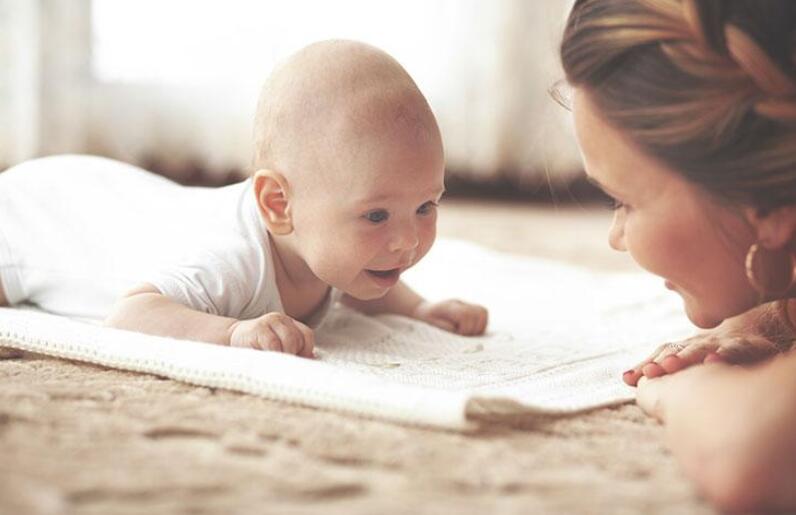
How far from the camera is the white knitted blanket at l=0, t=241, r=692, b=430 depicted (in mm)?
928

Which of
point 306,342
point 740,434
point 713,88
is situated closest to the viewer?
point 740,434

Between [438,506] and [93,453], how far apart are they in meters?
0.27

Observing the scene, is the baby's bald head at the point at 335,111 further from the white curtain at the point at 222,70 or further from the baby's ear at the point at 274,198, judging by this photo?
the white curtain at the point at 222,70

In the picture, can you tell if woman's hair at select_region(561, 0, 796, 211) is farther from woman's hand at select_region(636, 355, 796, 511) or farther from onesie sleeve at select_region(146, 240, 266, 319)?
onesie sleeve at select_region(146, 240, 266, 319)

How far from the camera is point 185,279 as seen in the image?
1.25 meters

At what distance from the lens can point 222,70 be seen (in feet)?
10.9

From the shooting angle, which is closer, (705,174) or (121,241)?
(705,174)

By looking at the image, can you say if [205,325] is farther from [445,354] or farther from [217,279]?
[445,354]

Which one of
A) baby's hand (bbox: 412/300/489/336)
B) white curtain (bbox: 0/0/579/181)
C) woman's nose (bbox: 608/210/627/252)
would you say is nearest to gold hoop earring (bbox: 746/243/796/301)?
woman's nose (bbox: 608/210/627/252)

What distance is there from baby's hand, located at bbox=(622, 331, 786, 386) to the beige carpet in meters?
0.07

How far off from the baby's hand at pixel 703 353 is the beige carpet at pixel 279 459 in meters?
0.07

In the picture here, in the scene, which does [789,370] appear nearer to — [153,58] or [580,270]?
[580,270]

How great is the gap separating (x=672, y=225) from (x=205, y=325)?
51cm

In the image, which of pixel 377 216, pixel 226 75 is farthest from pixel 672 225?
pixel 226 75
